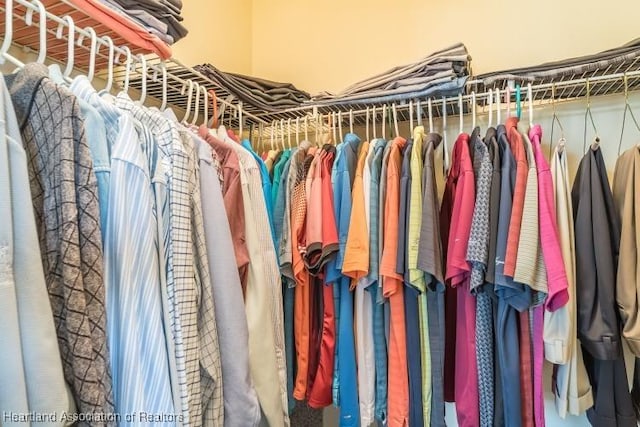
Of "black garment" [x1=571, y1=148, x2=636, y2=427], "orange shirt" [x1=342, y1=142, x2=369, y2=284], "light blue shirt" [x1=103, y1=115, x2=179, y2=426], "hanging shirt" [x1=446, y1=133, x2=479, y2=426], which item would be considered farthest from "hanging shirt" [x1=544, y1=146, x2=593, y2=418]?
"light blue shirt" [x1=103, y1=115, x2=179, y2=426]

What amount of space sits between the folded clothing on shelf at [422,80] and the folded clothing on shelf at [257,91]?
8.1 inches

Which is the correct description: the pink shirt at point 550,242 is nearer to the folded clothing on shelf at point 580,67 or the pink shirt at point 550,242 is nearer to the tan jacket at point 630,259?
the tan jacket at point 630,259

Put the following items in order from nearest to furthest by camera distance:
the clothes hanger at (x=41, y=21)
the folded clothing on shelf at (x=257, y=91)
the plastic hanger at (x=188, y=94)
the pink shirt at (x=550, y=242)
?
the clothes hanger at (x=41, y=21)
the pink shirt at (x=550, y=242)
the plastic hanger at (x=188, y=94)
the folded clothing on shelf at (x=257, y=91)

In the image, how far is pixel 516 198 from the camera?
37.8 inches

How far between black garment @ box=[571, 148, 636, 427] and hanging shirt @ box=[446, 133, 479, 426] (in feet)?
0.85

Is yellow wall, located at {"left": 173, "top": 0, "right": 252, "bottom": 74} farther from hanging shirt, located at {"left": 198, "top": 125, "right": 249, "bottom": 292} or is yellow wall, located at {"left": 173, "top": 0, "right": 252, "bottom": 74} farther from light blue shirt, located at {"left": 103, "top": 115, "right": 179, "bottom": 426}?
light blue shirt, located at {"left": 103, "top": 115, "right": 179, "bottom": 426}

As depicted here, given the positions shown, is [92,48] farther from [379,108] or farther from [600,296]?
[600,296]

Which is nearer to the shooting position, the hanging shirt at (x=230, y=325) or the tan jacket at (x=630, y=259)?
the hanging shirt at (x=230, y=325)

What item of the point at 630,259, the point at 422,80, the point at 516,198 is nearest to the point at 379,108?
the point at 422,80

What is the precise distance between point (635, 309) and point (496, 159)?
18.1 inches

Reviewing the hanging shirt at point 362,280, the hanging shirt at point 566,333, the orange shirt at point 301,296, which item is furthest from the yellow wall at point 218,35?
the hanging shirt at point 566,333

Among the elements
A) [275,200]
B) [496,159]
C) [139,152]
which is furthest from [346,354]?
[139,152]

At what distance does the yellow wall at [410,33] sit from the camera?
133cm

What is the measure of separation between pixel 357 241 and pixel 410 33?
0.98 metres
